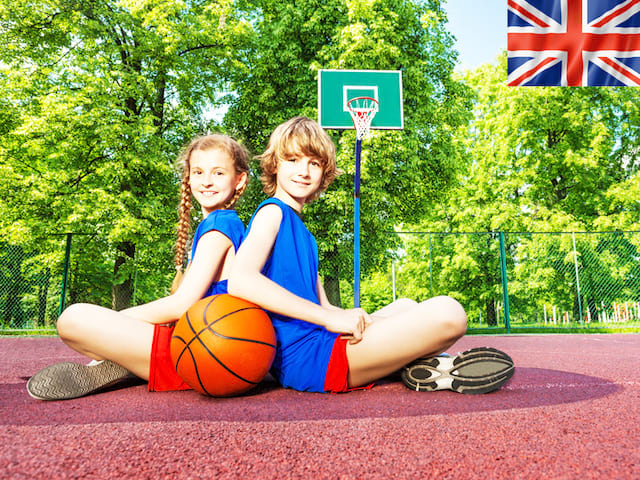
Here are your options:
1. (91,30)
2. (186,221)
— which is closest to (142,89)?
(91,30)

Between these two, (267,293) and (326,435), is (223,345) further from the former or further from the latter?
(326,435)

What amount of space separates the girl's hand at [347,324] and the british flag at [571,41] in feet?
20.7

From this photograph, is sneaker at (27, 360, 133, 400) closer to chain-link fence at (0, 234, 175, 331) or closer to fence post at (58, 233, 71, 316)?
fence post at (58, 233, 71, 316)

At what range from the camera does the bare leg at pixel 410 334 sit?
2295 mm

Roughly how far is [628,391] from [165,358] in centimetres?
273

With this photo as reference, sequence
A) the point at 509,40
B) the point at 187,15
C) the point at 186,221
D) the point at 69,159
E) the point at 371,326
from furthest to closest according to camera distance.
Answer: the point at 187,15, the point at 69,159, the point at 509,40, the point at 186,221, the point at 371,326

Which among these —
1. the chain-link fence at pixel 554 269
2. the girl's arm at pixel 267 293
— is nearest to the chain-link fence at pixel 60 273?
the chain-link fence at pixel 554 269

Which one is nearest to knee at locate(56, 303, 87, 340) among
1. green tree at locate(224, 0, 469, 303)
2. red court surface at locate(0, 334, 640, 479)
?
red court surface at locate(0, 334, 640, 479)

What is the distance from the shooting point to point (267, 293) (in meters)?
2.23

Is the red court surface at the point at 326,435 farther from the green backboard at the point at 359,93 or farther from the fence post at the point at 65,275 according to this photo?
the fence post at the point at 65,275

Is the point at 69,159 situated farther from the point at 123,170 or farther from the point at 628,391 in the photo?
the point at 628,391

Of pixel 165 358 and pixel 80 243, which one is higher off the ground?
pixel 80 243

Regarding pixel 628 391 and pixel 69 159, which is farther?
pixel 69 159

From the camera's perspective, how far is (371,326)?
7.83ft
